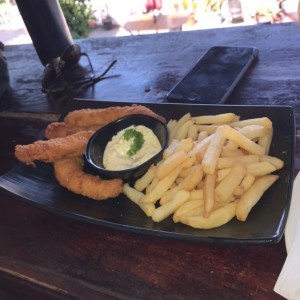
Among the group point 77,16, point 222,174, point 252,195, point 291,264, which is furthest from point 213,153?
point 77,16

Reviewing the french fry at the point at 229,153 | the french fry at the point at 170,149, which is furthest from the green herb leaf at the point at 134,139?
the french fry at the point at 229,153

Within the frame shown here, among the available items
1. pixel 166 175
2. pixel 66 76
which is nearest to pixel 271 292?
pixel 166 175

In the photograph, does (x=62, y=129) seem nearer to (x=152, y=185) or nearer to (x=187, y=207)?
(x=152, y=185)

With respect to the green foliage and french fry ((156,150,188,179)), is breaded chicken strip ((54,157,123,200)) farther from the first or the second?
the green foliage

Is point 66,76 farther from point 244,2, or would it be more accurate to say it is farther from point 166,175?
point 244,2

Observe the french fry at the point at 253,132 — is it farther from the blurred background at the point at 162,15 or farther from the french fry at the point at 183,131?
the blurred background at the point at 162,15

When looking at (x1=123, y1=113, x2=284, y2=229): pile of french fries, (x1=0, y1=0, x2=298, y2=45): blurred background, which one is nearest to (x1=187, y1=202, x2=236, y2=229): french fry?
(x1=123, y1=113, x2=284, y2=229): pile of french fries
